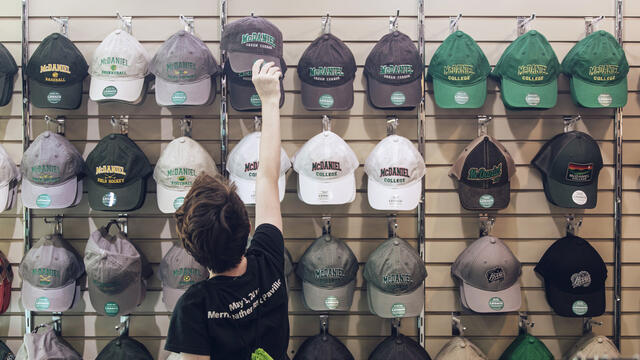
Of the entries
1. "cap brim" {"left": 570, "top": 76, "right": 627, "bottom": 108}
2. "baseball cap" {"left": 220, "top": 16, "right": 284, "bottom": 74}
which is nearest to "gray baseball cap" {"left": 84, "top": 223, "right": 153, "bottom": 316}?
"baseball cap" {"left": 220, "top": 16, "right": 284, "bottom": 74}

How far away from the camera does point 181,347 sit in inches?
46.1

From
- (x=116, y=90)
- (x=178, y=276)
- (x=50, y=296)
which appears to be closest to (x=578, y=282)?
(x=178, y=276)

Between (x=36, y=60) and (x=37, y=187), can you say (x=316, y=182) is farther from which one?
(x=36, y=60)

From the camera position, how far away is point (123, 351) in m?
2.80

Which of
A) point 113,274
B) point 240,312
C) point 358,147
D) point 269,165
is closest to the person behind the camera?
point 240,312

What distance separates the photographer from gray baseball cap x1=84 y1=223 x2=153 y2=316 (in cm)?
269

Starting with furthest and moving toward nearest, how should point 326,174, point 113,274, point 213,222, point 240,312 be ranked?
point 326,174 < point 113,274 < point 240,312 < point 213,222

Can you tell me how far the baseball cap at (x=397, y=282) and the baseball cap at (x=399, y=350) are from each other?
22cm

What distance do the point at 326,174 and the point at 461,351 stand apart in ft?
4.83

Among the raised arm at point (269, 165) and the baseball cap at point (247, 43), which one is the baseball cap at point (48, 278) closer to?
the baseball cap at point (247, 43)

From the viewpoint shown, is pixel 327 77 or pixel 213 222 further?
pixel 327 77

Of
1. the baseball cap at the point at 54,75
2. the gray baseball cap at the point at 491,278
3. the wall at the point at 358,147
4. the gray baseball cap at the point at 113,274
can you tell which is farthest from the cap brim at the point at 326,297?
the baseball cap at the point at 54,75

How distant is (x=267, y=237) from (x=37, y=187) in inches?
86.7

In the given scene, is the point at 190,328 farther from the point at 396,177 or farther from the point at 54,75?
the point at 54,75
